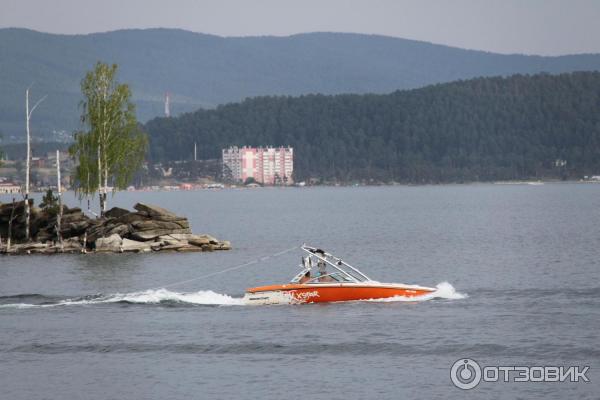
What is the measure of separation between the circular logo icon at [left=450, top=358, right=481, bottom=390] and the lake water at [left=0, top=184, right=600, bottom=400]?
28 centimetres

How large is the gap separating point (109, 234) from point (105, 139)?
1325 cm

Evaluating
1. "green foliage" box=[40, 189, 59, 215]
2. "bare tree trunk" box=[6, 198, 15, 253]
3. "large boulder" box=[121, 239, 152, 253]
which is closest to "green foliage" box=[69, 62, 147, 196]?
"green foliage" box=[40, 189, 59, 215]

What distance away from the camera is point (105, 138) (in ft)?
282

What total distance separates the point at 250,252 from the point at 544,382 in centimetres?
4630

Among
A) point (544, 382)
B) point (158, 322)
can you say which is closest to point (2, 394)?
point (158, 322)

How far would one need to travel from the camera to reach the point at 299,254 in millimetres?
78062

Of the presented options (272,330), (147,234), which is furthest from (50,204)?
(272,330)

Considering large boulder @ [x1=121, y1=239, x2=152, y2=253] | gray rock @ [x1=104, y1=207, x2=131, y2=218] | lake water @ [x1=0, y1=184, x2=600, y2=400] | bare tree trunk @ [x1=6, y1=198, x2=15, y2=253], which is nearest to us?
lake water @ [x1=0, y1=184, x2=600, y2=400]

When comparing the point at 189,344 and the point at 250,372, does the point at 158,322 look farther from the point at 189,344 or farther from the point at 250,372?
the point at 250,372

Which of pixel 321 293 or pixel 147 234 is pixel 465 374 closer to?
pixel 321 293

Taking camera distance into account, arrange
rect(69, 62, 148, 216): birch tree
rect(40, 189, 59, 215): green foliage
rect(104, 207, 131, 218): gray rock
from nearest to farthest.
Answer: rect(104, 207, 131, 218): gray rock
rect(40, 189, 59, 215): green foliage
rect(69, 62, 148, 216): birch tree

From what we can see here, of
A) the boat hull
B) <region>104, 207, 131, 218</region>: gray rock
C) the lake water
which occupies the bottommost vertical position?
the lake water

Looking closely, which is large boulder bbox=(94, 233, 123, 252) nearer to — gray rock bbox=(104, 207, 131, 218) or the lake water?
the lake water

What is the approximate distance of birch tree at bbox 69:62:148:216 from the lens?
3366 inches
